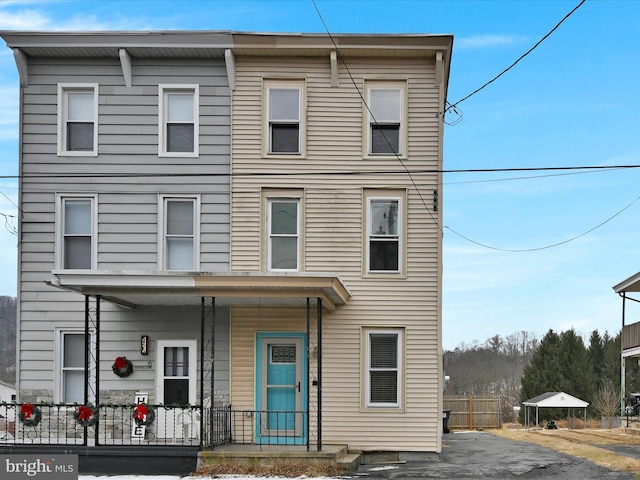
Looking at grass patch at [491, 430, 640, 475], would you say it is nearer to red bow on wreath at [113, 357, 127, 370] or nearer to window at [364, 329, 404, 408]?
window at [364, 329, 404, 408]

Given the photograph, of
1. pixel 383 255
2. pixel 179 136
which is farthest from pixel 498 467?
pixel 179 136

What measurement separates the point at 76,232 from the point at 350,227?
5847 mm

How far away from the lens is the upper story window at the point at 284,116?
63.8 ft

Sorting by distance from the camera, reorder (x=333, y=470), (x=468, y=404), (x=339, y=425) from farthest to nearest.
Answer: (x=468, y=404), (x=339, y=425), (x=333, y=470)

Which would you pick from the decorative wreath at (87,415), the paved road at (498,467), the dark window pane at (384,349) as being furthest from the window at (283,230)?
the decorative wreath at (87,415)

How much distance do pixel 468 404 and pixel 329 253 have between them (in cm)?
1780

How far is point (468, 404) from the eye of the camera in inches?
1374

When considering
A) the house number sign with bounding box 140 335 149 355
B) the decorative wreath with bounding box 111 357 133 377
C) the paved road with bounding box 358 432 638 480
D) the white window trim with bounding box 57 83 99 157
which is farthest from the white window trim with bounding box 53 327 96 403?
the paved road with bounding box 358 432 638 480

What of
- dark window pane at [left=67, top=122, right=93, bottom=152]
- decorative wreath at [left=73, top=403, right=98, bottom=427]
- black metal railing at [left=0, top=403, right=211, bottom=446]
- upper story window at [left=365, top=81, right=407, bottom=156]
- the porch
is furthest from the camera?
dark window pane at [left=67, top=122, right=93, bottom=152]

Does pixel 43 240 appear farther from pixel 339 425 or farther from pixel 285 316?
pixel 339 425

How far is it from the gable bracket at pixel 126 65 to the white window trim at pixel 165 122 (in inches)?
26.9

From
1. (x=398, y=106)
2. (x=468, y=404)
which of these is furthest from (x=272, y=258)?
(x=468, y=404)

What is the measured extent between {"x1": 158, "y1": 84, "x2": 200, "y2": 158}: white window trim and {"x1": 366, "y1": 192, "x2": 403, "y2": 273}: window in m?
3.88

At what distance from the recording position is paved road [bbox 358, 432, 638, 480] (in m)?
15.5
